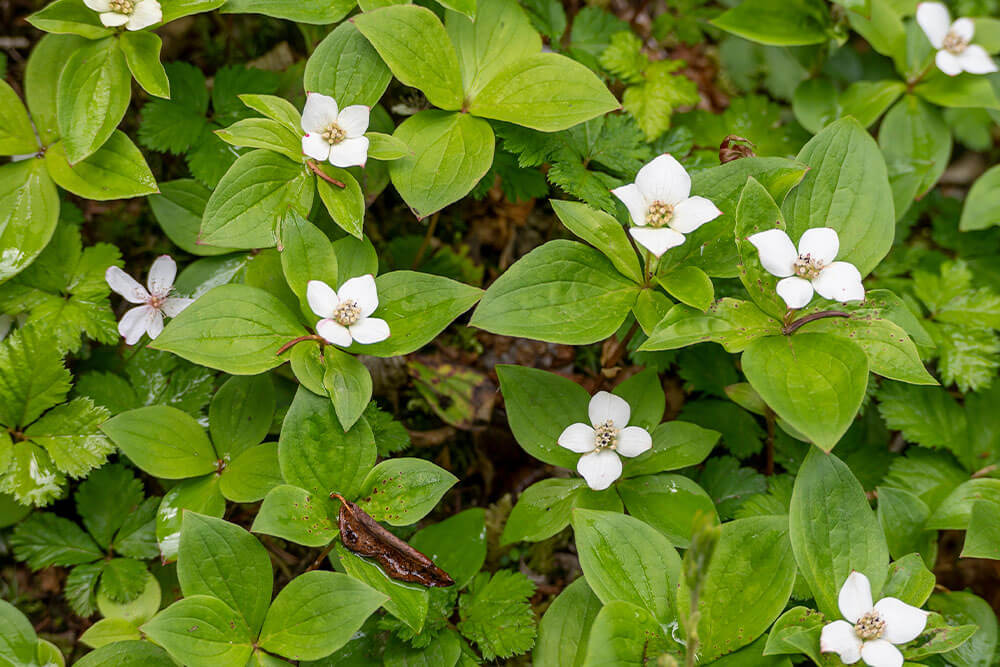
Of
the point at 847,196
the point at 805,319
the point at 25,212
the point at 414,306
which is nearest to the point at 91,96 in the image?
the point at 25,212

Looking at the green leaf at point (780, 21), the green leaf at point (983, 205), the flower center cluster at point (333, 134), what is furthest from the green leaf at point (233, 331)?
the green leaf at point (983, 205)

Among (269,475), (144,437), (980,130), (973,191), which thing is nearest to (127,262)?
(144,437)

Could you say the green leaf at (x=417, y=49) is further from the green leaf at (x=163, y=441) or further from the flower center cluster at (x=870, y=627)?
the flower center cluster at (x=870, y=627)

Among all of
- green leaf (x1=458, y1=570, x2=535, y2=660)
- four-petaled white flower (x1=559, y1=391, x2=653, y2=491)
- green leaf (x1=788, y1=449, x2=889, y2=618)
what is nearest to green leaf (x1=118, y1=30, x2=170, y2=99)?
four-petaled white flower (x1=559, y1=391, x2=653, y2=491)

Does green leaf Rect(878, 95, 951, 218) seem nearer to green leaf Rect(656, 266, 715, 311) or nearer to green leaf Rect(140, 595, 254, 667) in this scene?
green leaf Rect(656, 266, 715, 311)

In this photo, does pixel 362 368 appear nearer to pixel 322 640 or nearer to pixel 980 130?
pixel 322 640
